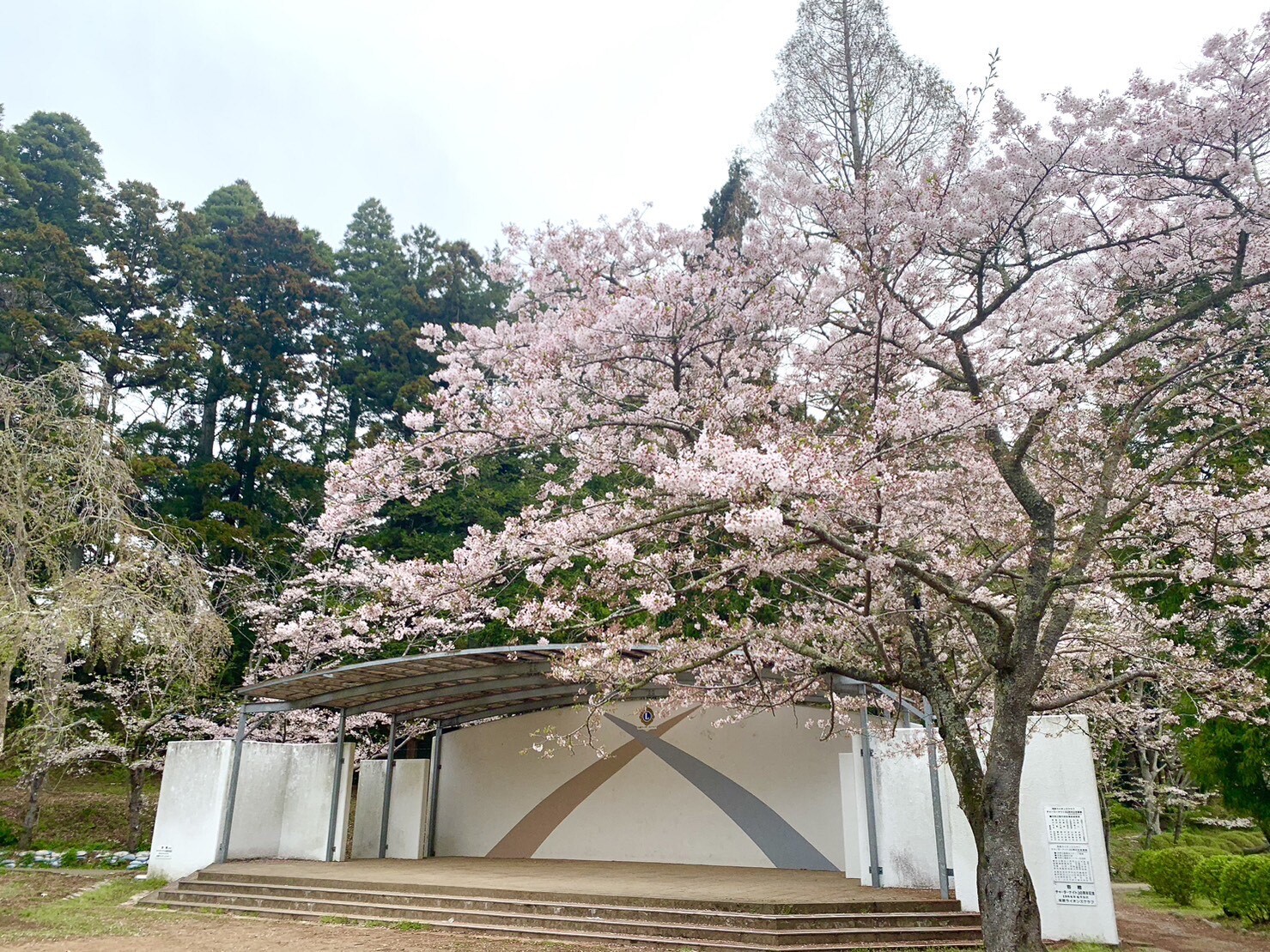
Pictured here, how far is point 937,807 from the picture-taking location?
8312mm

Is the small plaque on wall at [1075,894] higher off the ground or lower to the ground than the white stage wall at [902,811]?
lower

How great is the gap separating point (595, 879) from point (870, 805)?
3393 mm

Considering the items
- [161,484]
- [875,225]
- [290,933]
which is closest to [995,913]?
[875,225]

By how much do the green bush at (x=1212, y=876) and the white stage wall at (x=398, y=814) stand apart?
10.7 m

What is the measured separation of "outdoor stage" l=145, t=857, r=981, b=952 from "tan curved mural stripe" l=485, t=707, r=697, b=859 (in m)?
2.19

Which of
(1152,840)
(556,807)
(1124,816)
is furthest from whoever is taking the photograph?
(1124,816)

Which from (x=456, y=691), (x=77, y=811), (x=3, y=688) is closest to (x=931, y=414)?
(x=3, y=688)

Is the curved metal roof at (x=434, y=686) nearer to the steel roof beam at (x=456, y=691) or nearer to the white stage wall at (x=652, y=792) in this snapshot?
the steel roof beam at (x=456, y=691)

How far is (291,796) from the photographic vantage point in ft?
41.4

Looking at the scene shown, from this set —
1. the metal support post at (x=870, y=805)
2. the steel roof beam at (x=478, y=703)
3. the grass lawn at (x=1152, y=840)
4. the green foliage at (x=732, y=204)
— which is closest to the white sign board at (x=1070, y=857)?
the metal support post at (x=870, y=805)

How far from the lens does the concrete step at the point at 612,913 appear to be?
24.5 ft

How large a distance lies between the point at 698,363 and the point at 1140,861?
35.6 feet

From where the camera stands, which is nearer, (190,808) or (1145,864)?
(190,808)

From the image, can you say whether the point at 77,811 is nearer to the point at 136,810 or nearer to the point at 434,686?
the point at 136,810
